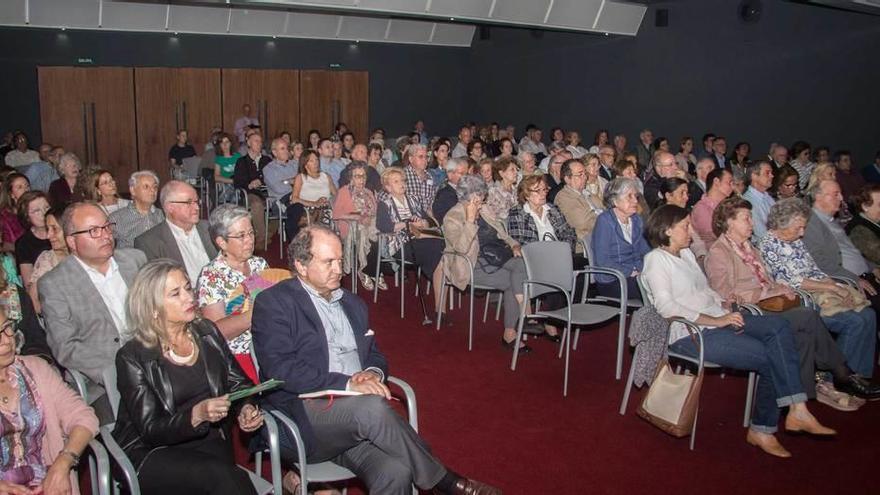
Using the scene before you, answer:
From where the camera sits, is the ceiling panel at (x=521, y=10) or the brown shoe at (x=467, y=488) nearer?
the brown shoe at (x=467, y=488)

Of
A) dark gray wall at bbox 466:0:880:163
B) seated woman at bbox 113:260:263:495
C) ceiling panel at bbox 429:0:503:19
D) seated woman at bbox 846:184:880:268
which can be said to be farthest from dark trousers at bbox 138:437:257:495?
dark gray wall at bbox 466:0:880:163

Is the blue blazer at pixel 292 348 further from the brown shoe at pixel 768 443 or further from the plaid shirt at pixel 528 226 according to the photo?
the plaid shirt at pixel 528 226

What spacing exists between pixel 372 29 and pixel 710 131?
7.18 metres

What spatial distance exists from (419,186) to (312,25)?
29.2 feet

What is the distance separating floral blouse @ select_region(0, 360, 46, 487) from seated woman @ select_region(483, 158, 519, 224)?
14.2 ft

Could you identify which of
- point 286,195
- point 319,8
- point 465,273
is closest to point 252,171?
point 286,195

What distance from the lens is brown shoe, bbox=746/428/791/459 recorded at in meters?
3.93

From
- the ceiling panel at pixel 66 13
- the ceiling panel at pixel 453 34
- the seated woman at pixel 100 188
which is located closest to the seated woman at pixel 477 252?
the seated woman at pixel 100 188

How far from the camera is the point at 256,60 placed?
14844 millimetres

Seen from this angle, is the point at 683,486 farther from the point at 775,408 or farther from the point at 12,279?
the point at 12,279

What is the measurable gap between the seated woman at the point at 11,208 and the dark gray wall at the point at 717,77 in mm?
10234

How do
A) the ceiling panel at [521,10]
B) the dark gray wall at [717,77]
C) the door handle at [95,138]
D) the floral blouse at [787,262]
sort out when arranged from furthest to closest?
the door handle at [95,138] → the ceiling panel at [521,10] → the dark gray wall at [717,77] → the floral blouse at [787,262]

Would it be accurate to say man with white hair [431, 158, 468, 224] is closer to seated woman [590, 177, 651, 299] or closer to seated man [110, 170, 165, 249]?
seated woman [590, 177, 651, 299]

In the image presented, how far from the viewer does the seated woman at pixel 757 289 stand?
14.3 feet
